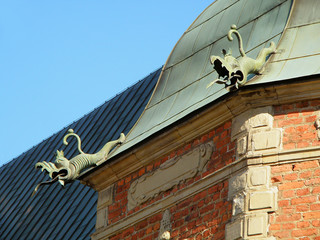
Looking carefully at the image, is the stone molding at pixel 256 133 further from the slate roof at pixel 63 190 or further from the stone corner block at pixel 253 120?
the slate roof at pixel 63 190

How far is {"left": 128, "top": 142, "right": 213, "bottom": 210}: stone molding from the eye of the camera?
1232 centimetres

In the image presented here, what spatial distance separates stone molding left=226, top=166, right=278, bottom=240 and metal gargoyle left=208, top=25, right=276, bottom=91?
3.29 feet

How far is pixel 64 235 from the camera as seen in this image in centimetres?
1733

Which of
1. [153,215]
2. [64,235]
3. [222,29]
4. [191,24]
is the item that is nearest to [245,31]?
[222,29]

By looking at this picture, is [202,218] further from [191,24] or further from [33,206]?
[33,206]

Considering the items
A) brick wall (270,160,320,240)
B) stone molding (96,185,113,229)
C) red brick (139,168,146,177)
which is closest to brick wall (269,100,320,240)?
brick wall (270,160,320,240)

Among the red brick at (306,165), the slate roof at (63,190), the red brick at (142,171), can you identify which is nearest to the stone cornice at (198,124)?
the red brick at (142,171)

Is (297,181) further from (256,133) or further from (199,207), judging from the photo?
(199,207)

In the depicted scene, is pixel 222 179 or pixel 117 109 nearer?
pixel 222 179

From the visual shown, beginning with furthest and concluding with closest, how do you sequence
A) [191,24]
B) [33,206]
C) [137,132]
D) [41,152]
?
[41,152] < [33,206] < [191,24] < [137,132]

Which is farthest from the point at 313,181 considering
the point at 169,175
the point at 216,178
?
the point at 169,175

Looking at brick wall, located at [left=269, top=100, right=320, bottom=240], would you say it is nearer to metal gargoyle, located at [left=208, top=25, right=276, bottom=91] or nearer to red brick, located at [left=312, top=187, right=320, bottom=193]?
red brick, located at [left=312, top=187, right=320, bottom=193]

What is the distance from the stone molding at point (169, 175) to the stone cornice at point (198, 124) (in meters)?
0.18

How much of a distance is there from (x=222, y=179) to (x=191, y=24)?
133 inches
